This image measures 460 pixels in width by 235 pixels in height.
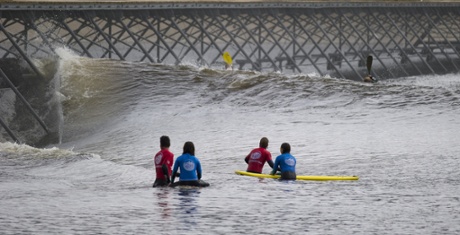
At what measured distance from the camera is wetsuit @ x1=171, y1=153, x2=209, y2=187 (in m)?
26.6

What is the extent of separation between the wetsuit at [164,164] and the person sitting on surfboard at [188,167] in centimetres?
36

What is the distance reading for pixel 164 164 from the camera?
27062mm

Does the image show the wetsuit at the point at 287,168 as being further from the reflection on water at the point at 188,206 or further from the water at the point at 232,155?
the reflection on water at the point at 188,206

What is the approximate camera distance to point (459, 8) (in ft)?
330

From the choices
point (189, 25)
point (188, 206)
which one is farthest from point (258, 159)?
point (189, 25)

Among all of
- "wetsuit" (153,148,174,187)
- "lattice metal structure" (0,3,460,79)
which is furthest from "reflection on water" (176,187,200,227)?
"lattice metal structure" (0,3,460,79)

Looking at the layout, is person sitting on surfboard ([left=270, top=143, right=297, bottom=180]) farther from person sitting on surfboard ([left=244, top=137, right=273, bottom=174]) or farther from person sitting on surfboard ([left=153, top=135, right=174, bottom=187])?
person sitting on surfboard ([left=153, top=135, right=174, bottom=187])

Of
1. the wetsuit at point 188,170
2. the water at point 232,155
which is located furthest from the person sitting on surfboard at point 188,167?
the water at point 232,155

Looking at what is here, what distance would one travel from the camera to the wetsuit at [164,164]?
2708 cm

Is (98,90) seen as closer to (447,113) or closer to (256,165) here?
(447,113)

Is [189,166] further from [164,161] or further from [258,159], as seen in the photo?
[258,159]

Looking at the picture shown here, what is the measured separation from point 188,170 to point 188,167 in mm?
70

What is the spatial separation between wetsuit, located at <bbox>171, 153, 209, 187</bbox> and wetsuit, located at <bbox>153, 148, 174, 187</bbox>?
1.18ft

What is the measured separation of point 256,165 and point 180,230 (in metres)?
7.17
